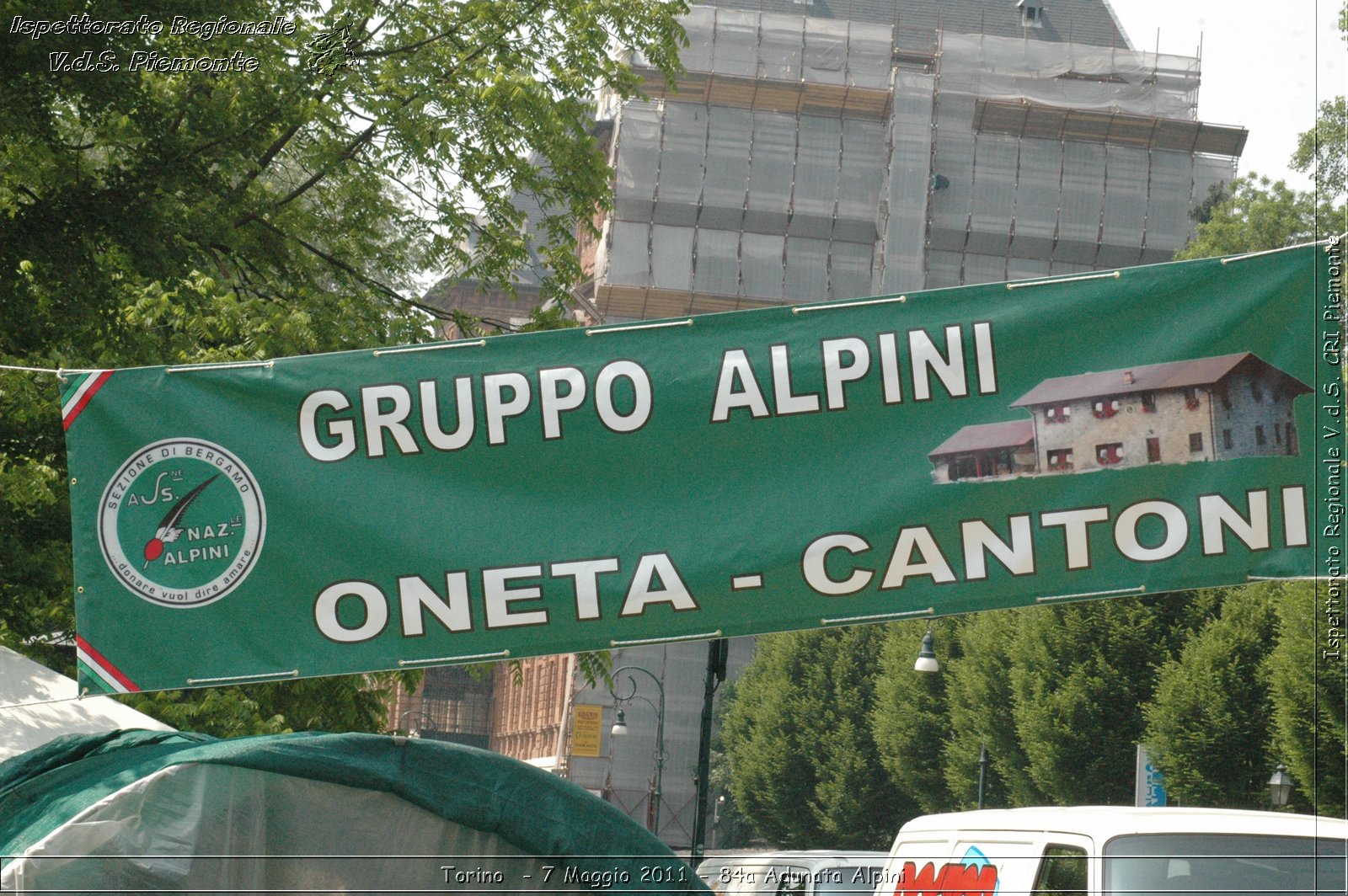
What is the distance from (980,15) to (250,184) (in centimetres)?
6185

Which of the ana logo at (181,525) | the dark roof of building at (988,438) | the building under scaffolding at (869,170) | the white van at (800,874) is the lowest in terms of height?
the white van at (800,874)

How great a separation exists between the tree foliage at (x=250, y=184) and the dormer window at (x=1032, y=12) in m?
60.0

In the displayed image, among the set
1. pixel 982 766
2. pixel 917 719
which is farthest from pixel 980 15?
pixel 982 766

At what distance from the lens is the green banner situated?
525 centimetres

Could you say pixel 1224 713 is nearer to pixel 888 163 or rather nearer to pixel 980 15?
pixel 888 163

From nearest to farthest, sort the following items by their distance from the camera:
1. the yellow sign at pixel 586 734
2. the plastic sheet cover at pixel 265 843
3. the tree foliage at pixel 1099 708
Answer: the plastic sheet cover at pixel 265 843
the tree foliage at pixel 1099 708
the yellow sign at pixel 586 734

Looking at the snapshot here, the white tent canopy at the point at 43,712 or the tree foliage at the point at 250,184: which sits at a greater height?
the tree foliage at the point at 250,184

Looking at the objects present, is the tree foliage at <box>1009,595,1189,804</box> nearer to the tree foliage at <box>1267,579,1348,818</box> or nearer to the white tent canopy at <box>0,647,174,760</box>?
the tree foliage at <box>1267,579,1348,818</box>

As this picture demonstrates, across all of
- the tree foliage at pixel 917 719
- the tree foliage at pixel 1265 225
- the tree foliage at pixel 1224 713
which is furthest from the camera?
the tree foliage at pixel 1265 225

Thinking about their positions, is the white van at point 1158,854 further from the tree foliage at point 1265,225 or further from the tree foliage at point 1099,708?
the tree foliage at point 1265,225

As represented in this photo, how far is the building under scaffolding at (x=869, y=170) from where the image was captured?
5978 cm

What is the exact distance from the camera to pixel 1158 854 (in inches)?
221

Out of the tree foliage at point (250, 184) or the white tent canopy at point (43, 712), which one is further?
the tree foliage at point (250, 184)

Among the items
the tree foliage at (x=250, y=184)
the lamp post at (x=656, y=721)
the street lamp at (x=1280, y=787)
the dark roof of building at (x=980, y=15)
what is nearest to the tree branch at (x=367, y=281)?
the tree foliage at (x=250, y=184)
